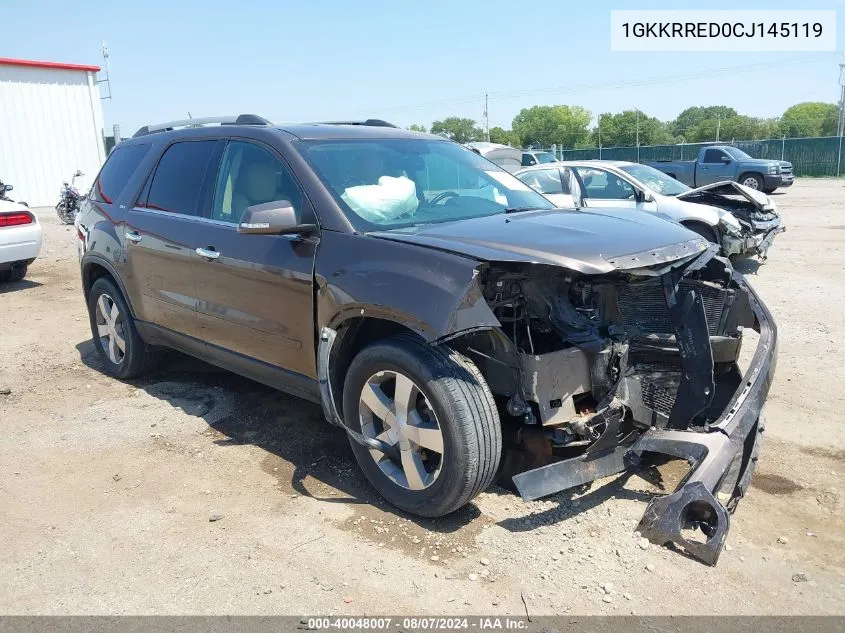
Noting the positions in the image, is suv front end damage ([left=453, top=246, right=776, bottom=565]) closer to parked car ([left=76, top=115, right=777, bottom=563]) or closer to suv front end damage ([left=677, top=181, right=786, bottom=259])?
parked car ([left=76, top=115, right=777, bottom=563])

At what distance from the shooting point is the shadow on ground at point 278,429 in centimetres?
368

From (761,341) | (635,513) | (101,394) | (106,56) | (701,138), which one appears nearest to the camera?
(635,513)

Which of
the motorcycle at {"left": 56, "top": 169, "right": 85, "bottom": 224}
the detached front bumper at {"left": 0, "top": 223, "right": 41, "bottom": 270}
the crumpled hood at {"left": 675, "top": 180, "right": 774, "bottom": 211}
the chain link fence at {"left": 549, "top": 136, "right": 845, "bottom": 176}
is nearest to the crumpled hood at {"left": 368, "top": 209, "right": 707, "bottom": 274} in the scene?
the crumpled hood at {"left": 675, "top": 180, "right": 774, "bottom": 211}

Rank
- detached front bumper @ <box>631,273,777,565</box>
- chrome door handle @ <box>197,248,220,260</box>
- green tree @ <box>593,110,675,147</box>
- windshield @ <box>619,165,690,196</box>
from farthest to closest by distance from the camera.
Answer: green tree @ <box>593,110,675,147</box>
windshield @ <box>619,165,690,196</box>
chrome door handle @ <box>197,248,220,260</box>
detached front bumper @ <box>631,273,777,565</box>

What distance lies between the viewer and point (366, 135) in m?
4.26

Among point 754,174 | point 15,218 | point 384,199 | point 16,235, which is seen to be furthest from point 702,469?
point 754,174

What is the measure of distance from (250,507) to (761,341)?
2.76 meters

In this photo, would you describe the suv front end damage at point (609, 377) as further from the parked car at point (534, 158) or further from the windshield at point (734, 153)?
the windshield at point (734, 153)

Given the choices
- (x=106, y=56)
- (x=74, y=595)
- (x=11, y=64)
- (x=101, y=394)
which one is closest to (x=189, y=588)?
(x=74, y=595)

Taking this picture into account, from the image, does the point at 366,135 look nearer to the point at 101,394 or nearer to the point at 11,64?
the point at 101,394

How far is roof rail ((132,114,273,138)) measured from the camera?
441 cm

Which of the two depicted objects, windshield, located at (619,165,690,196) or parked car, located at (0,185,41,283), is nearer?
parked car, located at (0,185,41,283)

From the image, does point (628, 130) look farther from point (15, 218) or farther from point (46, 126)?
point (15, 218)

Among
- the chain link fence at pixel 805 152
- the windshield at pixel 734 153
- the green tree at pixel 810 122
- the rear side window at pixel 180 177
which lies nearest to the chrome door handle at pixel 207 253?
the rear side window at pixel 180 177
